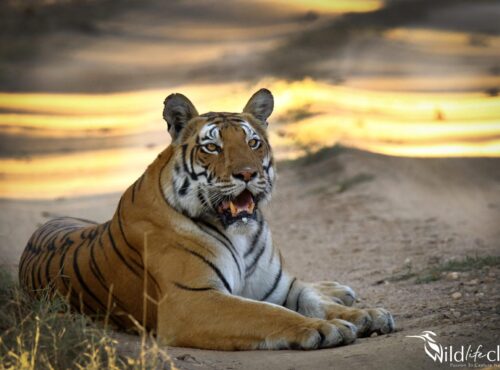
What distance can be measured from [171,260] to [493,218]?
3.81m

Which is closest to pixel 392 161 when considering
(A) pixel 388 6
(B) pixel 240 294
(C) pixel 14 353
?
(B) pixel 240 294

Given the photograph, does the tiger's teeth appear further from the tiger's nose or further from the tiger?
the tiger's nose

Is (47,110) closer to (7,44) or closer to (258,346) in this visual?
(7,44)

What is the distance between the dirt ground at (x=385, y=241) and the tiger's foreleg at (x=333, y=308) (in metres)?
0.11

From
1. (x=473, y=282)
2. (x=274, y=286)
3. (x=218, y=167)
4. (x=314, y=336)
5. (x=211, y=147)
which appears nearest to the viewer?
(x=314, y=336)

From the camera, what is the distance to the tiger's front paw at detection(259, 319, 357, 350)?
4828 millimetres

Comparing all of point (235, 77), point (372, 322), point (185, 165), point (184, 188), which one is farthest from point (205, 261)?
point (235, 77)

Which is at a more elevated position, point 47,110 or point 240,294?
point 47,110

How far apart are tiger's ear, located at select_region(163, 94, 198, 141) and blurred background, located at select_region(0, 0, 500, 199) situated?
484 cm

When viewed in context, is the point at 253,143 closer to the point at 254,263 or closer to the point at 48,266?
the point at 254,263

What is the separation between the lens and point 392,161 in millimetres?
9953

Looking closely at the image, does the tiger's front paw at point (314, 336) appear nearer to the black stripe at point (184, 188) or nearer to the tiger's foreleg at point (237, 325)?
the tiger's foreleg at point (237, 325)

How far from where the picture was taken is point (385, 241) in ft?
26.3

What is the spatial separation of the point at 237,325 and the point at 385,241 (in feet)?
10.5
